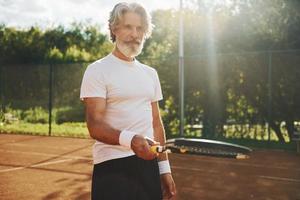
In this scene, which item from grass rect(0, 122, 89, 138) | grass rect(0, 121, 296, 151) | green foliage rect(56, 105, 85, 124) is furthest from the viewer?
green foliage rect(56, 105, 85, 124)

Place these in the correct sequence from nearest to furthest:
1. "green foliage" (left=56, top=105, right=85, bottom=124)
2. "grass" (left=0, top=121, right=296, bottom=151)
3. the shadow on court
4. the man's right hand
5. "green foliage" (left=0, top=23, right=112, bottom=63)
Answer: the man's right hand
the shadow on court
"grass" (left=0, top=121, right=296, bottom=151)
"green foliage" (left=56, top=105, right=85, bottom=124)
"green foliage" (left=0, top=23, right=112, bottom=63)

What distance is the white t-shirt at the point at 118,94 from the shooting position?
2.51m

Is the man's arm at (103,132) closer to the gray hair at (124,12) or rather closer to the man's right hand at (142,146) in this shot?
the man's right hand at (142,146)

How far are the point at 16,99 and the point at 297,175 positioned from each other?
525 inches

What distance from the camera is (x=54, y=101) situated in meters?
17.9

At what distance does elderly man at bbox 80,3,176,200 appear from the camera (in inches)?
98.5

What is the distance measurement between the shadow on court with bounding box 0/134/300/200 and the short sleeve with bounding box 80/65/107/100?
429cm

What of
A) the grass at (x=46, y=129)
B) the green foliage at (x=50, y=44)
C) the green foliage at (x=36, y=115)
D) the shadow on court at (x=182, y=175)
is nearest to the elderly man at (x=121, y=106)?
the shadow on court at (x=182, y=175)

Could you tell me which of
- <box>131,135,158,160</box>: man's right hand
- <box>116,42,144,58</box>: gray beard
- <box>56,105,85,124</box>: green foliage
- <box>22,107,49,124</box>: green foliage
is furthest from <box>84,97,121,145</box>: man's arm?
<box>22,107,49,124</box>: green foliage

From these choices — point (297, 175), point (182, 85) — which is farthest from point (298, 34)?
point (297, 175)

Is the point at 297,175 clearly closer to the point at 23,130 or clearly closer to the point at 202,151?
the point at 202,151

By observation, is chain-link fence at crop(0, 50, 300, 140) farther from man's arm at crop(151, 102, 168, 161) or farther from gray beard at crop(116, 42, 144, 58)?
gray beard at crop(116, 42, 144, 58)

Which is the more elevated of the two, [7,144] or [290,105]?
[290,105]

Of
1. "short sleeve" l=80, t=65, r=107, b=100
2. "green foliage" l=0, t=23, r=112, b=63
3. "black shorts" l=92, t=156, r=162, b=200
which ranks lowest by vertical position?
"black shorts" l=92, t=156, r=162, b=200
